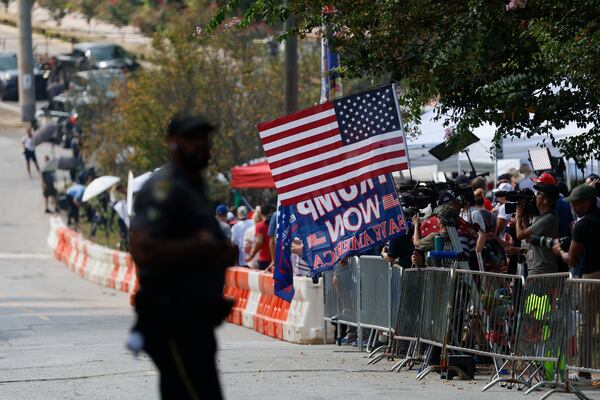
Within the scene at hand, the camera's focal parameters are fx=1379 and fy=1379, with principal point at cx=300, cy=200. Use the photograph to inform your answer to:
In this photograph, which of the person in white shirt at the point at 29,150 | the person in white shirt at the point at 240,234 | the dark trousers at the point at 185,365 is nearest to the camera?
the dark trousers at the point at 185,365

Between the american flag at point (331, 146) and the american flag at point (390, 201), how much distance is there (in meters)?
0.26

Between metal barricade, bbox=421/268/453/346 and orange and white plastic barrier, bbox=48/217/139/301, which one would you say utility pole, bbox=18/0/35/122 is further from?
metal barricade, bbox=421/268/453/346

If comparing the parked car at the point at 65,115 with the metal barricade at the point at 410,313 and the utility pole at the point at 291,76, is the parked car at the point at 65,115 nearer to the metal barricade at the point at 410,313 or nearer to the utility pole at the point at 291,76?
the utility pole at the point at 291,76

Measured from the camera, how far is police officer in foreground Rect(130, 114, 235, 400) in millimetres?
6094

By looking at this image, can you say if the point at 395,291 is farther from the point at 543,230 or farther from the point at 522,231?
the point at 543,230

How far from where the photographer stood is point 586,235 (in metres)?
11.6

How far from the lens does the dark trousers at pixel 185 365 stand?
620 cm

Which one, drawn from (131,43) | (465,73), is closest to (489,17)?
(465,73)

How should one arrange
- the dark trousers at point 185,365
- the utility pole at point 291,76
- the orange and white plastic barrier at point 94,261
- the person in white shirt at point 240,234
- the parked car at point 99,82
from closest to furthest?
the dark trousers at point 185,365, the person in white shirt at point 240,234, the utility pole at point 291,76, the orange and white plastic barrier at point 94,261, the parked car at point 99,82

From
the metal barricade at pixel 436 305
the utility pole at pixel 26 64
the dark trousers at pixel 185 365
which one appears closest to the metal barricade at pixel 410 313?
the metal barricade at pixel 436 305

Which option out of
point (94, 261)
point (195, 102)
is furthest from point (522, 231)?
point (195, 102)

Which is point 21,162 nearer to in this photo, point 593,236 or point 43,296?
point 43,296

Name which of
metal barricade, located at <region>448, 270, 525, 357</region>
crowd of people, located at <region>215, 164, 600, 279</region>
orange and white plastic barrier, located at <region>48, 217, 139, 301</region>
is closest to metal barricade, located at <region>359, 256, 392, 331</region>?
crowd of people, located at <region>215, 164, 600, 279</region>

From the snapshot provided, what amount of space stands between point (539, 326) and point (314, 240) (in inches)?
137
